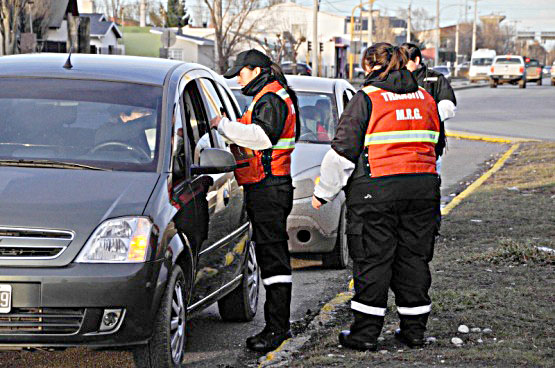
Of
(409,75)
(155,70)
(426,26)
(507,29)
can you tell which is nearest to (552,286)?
(409,75)

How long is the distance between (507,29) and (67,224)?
588ft

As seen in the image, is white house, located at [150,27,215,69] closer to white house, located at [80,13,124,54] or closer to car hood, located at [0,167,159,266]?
white house, located at [80,13,124,54]

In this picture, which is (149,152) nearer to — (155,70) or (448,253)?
(155,70)

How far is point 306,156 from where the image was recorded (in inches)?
352

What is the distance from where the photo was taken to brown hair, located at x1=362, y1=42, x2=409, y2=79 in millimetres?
5633

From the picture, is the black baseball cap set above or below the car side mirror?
above

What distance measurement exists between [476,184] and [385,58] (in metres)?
9.41

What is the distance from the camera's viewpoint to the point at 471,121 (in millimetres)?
30828

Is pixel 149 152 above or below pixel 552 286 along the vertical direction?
above

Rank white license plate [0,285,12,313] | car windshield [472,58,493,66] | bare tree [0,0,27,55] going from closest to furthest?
1. white license plate [0,285,12,313]
2. bare tree [0,0,27,55]
3. car windshield [472,58,493,66]

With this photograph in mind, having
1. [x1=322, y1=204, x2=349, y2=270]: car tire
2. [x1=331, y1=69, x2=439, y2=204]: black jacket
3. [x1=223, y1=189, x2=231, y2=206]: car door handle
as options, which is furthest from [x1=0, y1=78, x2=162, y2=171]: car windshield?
[x1=322, y1=204, x2=349, y2=270]: car tire

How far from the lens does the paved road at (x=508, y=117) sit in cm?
2673

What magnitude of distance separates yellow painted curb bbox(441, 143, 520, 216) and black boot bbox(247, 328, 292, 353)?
5.83 meters

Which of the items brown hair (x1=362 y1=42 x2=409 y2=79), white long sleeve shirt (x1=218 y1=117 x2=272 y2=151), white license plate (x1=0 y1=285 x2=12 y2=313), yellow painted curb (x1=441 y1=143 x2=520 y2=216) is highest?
brown hair (x1=362 y1=42 x2=409 y2=79)
